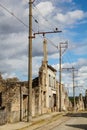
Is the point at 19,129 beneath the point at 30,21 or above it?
beneath

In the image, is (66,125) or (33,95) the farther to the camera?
(33,95)

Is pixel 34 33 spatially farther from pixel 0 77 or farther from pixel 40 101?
pixel 40 101

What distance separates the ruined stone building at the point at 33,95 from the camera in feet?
111

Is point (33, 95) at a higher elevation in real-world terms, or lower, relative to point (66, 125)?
higher

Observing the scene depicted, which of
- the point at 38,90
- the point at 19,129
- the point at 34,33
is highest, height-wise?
the point at 34,33

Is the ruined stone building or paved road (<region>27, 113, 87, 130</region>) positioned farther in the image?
the ruined stone building

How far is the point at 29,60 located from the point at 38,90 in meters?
16.7

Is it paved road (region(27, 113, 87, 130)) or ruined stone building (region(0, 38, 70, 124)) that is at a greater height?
ruined stone building (region(0, 38, 70, 124))

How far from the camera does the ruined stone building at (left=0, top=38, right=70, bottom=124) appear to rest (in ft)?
111

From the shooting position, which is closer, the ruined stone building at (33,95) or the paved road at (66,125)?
the paved road at (66,125)

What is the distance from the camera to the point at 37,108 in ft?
161

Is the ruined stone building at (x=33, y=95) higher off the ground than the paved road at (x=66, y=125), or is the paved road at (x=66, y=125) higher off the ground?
the ruined stone building at (x=33, y=95)

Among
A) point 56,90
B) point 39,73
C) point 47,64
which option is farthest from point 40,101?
point 56,90

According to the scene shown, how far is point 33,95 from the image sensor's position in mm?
46875
